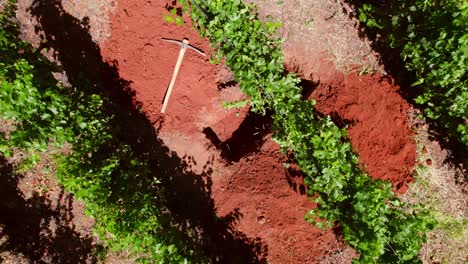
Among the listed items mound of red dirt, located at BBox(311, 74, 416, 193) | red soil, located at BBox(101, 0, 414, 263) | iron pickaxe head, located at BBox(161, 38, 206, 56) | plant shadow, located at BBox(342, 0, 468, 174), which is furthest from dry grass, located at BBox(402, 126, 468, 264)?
iron pickaxe head, located at BBox(161, 38, 206, 56)

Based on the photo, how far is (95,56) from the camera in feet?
24.6

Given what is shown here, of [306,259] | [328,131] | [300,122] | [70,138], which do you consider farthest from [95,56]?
[306,259]

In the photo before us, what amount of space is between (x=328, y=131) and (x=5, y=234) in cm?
721

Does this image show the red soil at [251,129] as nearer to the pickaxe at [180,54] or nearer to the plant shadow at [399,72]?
the pickaxe at [180,54]

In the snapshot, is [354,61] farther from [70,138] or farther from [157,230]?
[70,138]

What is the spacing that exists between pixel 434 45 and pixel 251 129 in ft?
12.5

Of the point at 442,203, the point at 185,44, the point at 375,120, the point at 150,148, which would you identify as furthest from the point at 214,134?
the point at 442,203

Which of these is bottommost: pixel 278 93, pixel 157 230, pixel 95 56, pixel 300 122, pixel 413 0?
pixel 157 230

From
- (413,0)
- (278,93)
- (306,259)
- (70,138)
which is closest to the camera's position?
(70,138)

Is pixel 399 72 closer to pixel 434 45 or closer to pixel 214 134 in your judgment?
pixel 434 45

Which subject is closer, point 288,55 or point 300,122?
point 300,122

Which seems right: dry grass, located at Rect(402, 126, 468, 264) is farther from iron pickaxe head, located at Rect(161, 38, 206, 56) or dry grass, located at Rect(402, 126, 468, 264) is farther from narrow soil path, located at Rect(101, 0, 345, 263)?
iron pickaxe head, located at Rect(161, 38, 206, 56)

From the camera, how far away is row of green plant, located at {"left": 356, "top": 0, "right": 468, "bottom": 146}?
5.72 m

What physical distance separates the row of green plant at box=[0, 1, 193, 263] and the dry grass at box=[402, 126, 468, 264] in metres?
5.31
